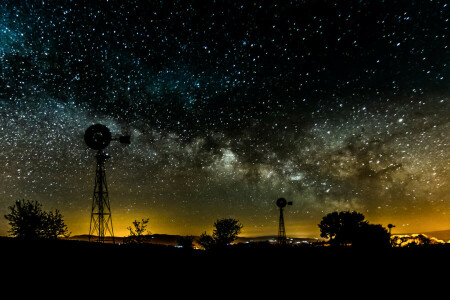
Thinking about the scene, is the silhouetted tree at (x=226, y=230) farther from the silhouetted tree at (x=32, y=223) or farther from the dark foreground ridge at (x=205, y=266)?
the dark foreground ridge at (x=205, y=266)

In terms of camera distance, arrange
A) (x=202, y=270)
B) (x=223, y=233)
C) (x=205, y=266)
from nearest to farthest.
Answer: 1. (x=202, y=270)
2. (x=205, y=266)
3. (x=223, y=233)

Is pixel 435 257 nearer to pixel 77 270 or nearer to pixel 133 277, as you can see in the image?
pixel 133 277

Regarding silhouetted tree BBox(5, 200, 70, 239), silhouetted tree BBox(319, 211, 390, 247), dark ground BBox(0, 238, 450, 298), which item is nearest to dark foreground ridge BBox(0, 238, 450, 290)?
dark ground BBox(0, 238, 450, 298)

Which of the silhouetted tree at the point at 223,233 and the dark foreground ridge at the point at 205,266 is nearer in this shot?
the dark foreground ridge at the point at 205,266

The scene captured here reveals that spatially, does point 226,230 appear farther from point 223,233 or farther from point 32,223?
point 32,223

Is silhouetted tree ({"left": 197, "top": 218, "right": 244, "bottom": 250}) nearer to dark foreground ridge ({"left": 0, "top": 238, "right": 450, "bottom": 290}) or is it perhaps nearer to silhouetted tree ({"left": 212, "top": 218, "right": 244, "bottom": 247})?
silhouetted tree ({"left": 212, "top": 218, "right": 244, "bottom": 247})

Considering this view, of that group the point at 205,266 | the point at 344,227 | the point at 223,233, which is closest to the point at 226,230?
the point at 223,233

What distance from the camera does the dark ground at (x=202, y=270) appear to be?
5.34m

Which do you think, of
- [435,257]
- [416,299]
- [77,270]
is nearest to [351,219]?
[435,257]

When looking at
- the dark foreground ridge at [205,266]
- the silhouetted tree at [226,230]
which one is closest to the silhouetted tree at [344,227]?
the silhouetted tree at [226,230]

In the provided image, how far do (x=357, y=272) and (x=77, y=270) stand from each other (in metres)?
7.14

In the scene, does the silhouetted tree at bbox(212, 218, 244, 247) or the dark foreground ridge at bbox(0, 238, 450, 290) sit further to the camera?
the silhouetted tree at bbox(212, 218, 244, 247)

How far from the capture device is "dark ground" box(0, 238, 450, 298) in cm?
534

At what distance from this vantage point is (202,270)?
6.60m
